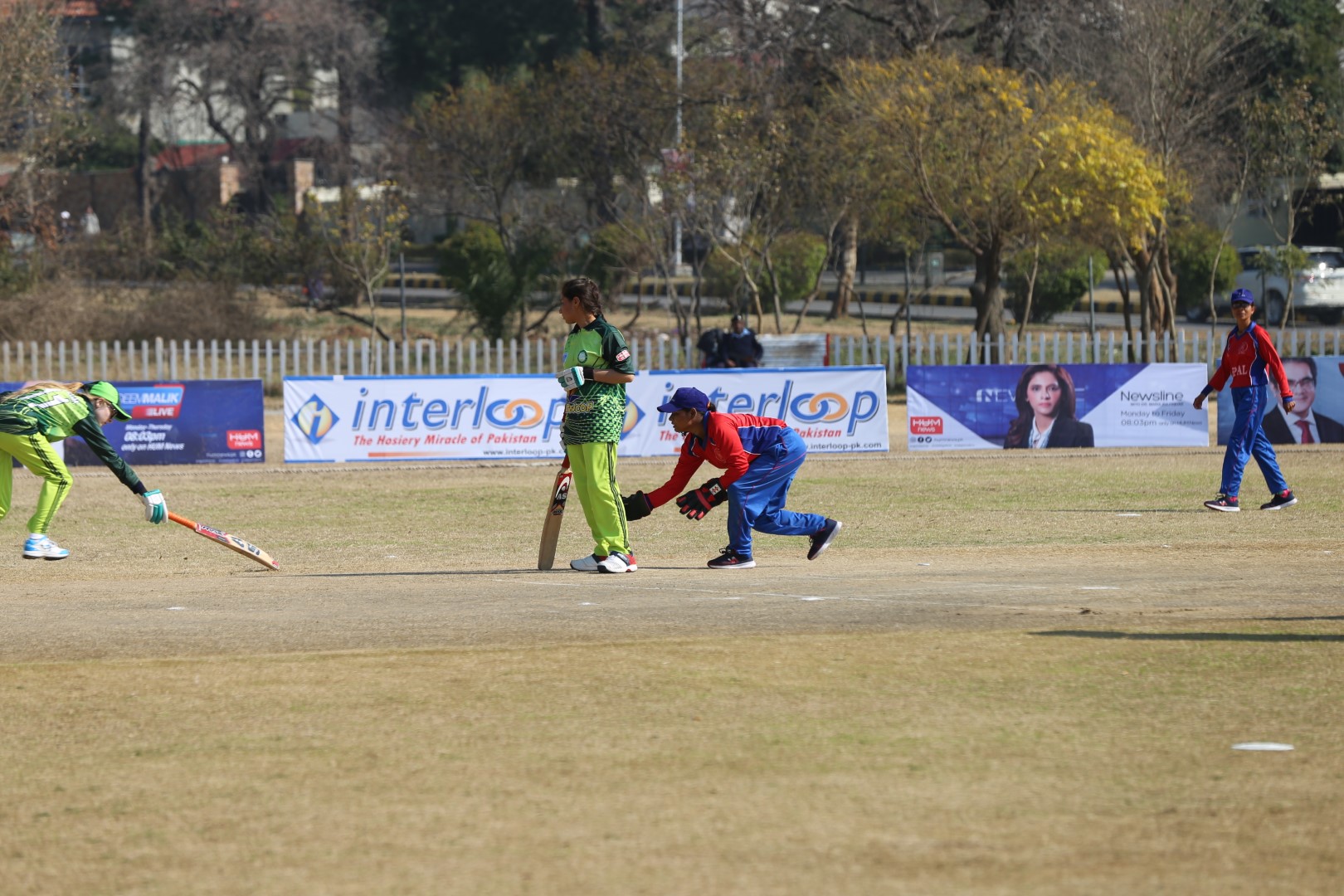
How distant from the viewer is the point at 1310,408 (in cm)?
2256

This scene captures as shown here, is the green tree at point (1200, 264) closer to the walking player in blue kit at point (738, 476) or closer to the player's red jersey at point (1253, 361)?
the player's red jersey at point (1253, 361)

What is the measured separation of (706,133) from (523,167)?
327 inches

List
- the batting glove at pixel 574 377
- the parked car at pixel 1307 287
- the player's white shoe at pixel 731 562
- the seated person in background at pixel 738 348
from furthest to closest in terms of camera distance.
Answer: the parked car at pixel 1307 287 < the seated person in background at pixel 738 348 < the player's white shoe at pixel 731 562 < the batting glove at pixel 574 377

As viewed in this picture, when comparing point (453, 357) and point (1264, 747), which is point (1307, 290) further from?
point (1264, 747)

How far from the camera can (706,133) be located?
122 ft

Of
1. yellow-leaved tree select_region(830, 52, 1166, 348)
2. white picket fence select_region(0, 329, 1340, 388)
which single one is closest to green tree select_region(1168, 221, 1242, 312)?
white picket fence select_region(0, 329, 1340, 388)

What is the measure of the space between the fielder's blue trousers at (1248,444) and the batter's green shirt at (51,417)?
396 inches

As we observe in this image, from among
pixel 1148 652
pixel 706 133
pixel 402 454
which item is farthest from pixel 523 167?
pixel 1148 652

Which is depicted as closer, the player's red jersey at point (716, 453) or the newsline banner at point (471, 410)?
the player's red jersey at point (716, 453)

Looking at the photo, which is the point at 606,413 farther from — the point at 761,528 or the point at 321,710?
the point at 321,710

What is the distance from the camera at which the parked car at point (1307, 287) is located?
42219 millimetres

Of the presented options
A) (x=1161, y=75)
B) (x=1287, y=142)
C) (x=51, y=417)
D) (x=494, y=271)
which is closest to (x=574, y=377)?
(x=51, y=417)

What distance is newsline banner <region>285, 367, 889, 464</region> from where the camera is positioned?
71.8 feet

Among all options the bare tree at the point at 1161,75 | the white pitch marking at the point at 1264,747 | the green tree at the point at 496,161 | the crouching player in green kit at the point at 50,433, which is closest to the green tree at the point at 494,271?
the green tree at the point at 496,161
